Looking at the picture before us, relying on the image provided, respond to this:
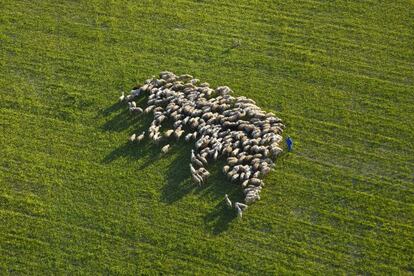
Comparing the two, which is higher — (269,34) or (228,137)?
(269,34)

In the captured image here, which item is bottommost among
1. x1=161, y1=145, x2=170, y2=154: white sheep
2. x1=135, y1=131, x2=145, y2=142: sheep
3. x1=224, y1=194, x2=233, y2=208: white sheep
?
x1=224, y1=194, x2=233, y2=208: white sheep

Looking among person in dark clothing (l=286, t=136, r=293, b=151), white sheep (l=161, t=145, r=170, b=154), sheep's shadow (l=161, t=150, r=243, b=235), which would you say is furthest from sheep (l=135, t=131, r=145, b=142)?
person in dark clothing (l=286, t=136, r=293, b=151)

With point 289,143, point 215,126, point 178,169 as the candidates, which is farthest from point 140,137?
point 289,143

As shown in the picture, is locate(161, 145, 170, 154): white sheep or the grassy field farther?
locate(161, 145, 170, 154): white sheep

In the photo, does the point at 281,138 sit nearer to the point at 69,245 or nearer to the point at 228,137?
the point at 228,137

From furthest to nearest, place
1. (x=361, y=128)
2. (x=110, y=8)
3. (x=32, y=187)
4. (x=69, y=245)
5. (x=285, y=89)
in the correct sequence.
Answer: (x=110, y=8)
(x=285, y=89)
(x=361, y=128)
(x=32, y=187)
(x=69, y=245)

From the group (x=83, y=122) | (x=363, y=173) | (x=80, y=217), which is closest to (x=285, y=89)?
(x=363, y=173)

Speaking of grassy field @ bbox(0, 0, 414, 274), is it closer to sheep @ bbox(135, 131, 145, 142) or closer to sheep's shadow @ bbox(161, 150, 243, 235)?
sheep's shadow @ bbox(161, 150, 243, 235)

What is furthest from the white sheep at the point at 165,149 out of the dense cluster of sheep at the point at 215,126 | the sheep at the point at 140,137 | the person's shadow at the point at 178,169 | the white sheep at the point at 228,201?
the white sheep at the point at 228,201
